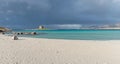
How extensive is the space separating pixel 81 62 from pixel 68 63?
32.3 inches

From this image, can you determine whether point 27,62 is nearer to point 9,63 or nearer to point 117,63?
point 9,63

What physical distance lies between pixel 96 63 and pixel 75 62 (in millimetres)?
1189

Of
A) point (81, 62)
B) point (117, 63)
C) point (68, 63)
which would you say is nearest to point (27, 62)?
point (68, 63)

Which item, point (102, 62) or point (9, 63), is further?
point (102, 62)

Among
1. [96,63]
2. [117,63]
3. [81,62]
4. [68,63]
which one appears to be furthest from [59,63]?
[117,63]

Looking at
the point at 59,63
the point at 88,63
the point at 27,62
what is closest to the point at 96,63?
the point at 88,63

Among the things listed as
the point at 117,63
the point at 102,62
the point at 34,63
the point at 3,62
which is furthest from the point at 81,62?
the point at 3,62

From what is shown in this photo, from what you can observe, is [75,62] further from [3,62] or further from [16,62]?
[3,62]

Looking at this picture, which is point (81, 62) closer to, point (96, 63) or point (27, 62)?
point (96, 63)

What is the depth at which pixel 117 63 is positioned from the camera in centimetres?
1012

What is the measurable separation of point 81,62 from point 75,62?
0.35 metres

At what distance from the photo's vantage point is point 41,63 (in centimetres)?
981

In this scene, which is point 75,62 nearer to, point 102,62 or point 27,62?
point 102,62

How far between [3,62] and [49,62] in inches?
100
